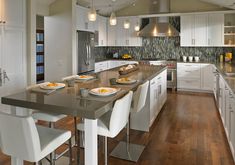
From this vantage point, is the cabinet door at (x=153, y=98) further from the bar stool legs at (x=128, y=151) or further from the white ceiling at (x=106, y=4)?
the white ceiling at (x=106, y=4)

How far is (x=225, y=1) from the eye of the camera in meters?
5.61

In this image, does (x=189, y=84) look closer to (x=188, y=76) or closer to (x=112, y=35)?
(x=188, y=76)

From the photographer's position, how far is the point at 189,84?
22.7 ft

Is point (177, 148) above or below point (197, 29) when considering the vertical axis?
below

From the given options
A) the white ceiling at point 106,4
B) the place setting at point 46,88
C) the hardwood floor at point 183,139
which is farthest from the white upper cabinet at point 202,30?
A: the place setting at point 46,88

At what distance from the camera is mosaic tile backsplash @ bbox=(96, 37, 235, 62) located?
7.17 m

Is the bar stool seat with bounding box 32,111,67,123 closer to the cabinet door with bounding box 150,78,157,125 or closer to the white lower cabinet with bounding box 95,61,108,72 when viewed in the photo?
the cabinet door with bounding box 150,78,157,125

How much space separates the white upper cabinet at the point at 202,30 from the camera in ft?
22.0

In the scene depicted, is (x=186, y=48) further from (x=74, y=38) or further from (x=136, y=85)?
(x=136, y=85)

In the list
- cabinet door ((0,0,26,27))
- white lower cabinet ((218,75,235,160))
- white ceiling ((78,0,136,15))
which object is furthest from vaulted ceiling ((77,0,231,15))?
white lower cabinet ((218,75,235,160))

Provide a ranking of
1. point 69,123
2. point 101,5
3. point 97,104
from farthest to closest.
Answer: point 101,5, point 69,123, point 97,104

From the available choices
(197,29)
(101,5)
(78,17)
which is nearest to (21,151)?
(78,17)

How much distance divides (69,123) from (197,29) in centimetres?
502

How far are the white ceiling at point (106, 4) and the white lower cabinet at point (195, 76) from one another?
2753mm
